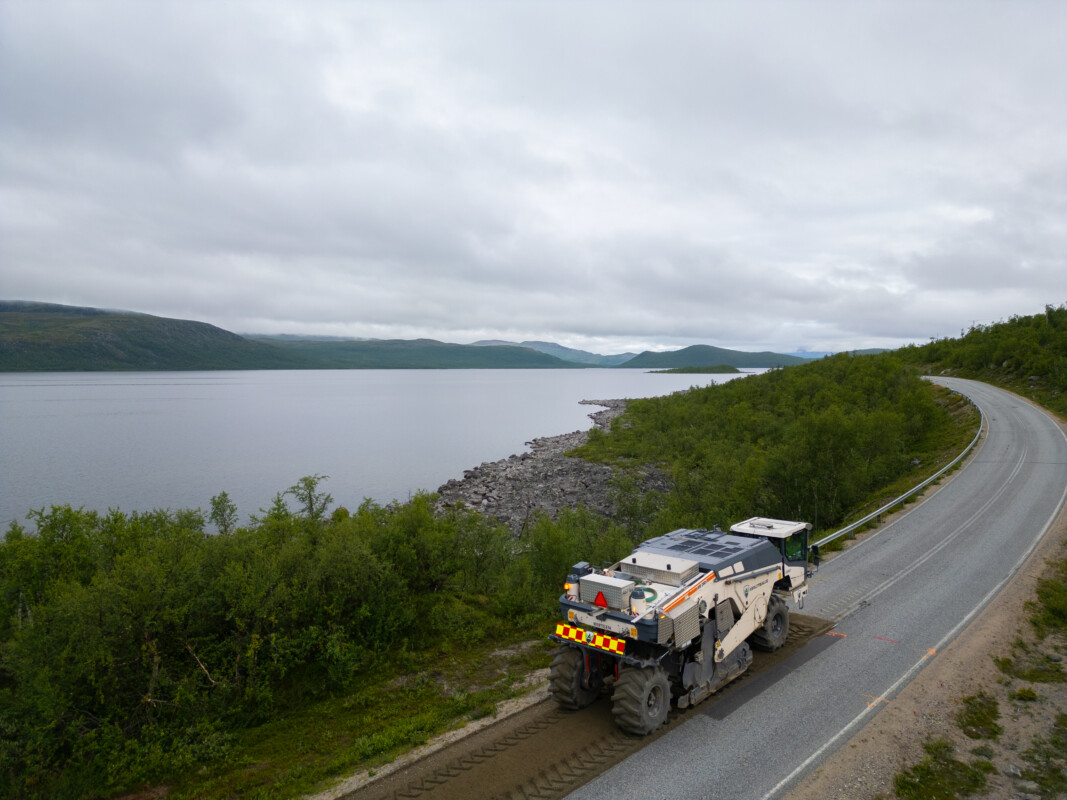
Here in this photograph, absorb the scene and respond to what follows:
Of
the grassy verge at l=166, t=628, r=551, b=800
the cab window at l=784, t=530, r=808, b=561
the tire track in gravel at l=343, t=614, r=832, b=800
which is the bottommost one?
the grassy verge at l=166, t=628, r=551, b=800

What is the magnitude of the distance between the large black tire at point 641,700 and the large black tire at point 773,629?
12.0 ft

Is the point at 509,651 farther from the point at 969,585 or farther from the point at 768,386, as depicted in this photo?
the point at 768,386

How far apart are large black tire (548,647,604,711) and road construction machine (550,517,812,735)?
0.06 feet

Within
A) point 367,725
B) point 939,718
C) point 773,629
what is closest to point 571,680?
point 367,725

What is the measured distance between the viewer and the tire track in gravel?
808 centimetres

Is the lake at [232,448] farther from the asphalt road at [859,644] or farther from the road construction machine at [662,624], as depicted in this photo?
the asphalt road at [859,644]

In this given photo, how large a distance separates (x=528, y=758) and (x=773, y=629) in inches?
256

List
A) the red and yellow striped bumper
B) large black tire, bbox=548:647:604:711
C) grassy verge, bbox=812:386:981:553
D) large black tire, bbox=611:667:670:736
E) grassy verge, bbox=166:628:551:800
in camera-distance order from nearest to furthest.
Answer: grassy verge, bbox=166:628:551:800
large black tire, bbox=611:667:670:736
the red and yellow striped bumper
large black tire, bbox=548:647:604:711
grassy verge, bbox=812:386:981:553

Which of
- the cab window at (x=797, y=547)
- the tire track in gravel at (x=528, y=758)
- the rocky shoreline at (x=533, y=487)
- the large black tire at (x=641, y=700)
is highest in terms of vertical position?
the cab window at (x=797, y=547)

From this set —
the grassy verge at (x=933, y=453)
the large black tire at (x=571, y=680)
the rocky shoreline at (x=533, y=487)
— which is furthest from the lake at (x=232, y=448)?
the large black tire at (x=571, y=680)

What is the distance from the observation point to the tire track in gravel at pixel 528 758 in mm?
8078

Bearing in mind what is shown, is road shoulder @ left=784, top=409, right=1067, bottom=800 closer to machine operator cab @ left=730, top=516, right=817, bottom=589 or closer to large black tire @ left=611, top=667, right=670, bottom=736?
large black tire @ left=611, top=667, right=670, bottom=736

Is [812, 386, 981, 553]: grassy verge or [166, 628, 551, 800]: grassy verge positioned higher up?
[812, 386, 981, 553]: grassy verge

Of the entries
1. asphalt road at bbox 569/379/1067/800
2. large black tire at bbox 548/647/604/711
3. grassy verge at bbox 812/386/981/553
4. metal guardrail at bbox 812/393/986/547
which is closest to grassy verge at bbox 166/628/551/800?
large black tire at bbox 548/647/604/711
